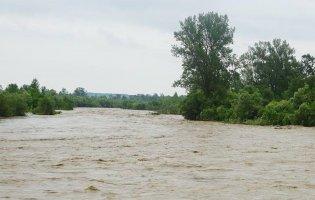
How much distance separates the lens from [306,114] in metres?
44.9

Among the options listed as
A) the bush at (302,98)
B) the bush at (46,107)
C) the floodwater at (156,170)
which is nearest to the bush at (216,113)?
the bush at (302,98)

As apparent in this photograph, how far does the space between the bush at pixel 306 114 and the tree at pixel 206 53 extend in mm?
14386

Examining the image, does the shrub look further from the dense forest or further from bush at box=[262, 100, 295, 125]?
bush at box=[262, 100, 295, 125]

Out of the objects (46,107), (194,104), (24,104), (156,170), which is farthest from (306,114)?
(46,107)

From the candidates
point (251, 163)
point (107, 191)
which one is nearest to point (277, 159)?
point (251, 163)

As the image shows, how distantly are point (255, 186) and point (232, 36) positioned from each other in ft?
157

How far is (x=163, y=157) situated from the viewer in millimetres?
20016

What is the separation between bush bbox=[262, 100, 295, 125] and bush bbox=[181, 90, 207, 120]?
10.5 meters

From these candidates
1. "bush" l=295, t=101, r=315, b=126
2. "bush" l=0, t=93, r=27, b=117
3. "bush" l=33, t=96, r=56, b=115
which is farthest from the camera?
"bush" l=33, t=96, r=56, b=115

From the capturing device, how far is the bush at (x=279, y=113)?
47003mm

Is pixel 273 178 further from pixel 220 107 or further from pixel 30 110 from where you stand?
pixel 30 110

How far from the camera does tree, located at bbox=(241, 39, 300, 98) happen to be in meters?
83.0

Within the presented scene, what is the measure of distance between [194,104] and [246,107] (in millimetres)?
8536

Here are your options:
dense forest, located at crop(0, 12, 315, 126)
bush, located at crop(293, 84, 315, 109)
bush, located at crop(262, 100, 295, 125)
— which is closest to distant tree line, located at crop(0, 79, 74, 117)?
dense forest, located at crop(0, 12, 315, 126)
